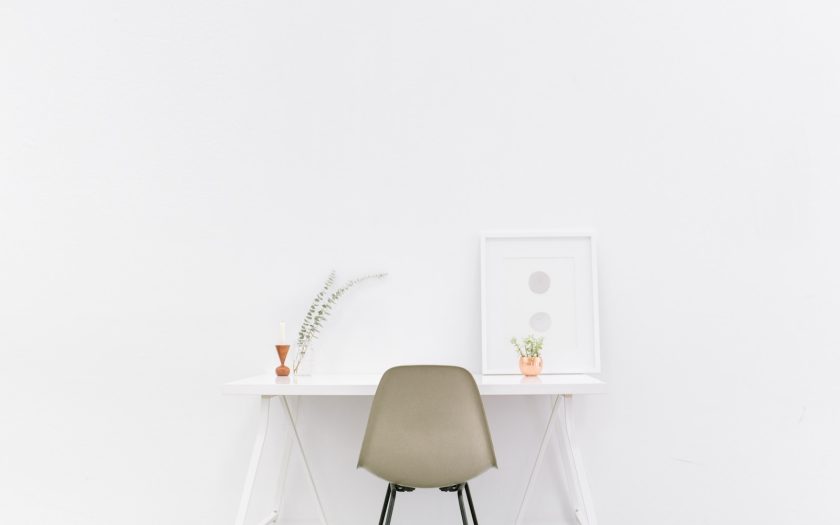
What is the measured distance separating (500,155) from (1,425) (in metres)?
2.47

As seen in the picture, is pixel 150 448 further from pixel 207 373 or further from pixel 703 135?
pixel 703 135

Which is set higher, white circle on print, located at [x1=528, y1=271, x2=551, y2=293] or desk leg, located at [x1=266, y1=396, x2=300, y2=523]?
white circle on print, located at [x1=528, y1=271, x2=551, y2=293]

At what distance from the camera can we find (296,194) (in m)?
2.64

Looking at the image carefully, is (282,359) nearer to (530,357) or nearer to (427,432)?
(427,432)

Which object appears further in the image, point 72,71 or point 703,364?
point 72,71

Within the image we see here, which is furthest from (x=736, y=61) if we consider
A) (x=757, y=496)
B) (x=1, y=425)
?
(x=1, y=425)

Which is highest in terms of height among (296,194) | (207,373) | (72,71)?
(72,71)

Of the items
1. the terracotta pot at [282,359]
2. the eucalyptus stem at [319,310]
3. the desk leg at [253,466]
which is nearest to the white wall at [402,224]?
the eucalyptus stem at [319,310]

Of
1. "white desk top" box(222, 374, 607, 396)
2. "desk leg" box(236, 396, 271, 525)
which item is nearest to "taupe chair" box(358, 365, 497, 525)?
"white desk top" box(222, 374, 607, 396)

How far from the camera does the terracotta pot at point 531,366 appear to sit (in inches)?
90.9

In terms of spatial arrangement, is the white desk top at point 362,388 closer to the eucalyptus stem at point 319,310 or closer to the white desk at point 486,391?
the white desk at point 486,391

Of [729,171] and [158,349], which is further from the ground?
[729,171]

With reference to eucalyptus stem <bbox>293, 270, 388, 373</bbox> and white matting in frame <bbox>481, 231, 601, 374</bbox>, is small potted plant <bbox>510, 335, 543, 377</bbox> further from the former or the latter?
eucalyptus stem <bbox>293, 270, 388, 373</bbox>

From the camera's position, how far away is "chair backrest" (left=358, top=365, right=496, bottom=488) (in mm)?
1941
